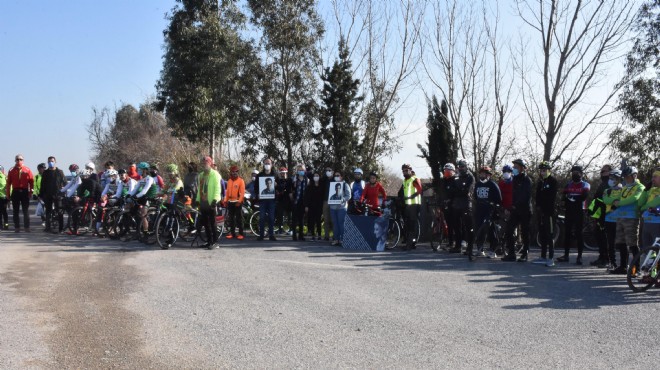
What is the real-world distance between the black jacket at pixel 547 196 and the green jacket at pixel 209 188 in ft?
22.3

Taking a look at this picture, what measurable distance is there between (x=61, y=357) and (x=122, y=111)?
251 ft

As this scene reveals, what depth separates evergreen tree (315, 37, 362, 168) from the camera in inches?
1187

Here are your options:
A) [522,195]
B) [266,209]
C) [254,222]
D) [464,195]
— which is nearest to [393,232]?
[464,195]

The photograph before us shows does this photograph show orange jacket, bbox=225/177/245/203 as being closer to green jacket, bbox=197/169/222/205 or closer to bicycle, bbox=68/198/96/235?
green jacket, bbox=197/169/222/205

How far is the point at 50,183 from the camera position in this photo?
20391 millimetres

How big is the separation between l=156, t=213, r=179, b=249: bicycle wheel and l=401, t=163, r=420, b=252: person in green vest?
5361mm

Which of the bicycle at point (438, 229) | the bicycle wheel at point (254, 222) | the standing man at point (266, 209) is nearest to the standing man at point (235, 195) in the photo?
the standing man at point (266, 209)

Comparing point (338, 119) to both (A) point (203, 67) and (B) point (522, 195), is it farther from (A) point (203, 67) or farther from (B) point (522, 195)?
(B) point (522, 195)

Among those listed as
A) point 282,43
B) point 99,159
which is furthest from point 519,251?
point 99,159

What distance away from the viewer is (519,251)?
15289 millimetres

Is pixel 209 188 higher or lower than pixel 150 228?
higher

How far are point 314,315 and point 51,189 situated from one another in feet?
48.0

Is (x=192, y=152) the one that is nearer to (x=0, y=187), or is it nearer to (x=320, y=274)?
(x=0, y=187)

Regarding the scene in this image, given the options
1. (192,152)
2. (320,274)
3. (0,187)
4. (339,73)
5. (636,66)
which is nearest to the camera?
(320,274)
